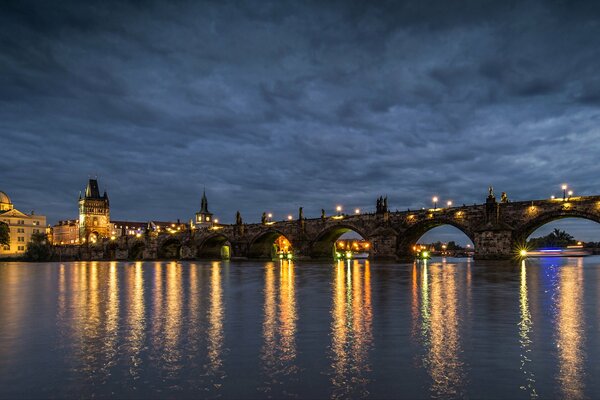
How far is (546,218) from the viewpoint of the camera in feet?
184

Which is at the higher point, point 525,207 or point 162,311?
point 525,207

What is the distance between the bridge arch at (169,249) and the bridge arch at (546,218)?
91.5 metres

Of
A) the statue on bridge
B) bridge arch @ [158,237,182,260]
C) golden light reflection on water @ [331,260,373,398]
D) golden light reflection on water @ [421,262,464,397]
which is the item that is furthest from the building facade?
golden light reflection on water @ [421,262,464,397]

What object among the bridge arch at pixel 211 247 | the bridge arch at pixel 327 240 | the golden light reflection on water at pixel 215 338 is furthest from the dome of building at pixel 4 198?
the golden light reflection on water at pixel 215 338

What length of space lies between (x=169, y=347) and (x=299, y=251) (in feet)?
262

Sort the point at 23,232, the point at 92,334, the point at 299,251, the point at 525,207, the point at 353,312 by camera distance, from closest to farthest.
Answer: the point at 92,334, the point at 353,312, the point at 525,207, the point at 299,251, the point at 23,232

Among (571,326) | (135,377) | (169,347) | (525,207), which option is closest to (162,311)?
(169,347)

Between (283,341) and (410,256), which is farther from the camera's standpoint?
(410,256)

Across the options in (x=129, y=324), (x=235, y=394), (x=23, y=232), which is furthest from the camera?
(x=23, y=232)

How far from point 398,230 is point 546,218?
22.9 metres

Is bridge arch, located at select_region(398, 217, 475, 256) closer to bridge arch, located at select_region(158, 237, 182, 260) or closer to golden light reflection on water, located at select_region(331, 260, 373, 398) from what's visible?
golden light reflection on water, located at select_region(331, 260, 373, 398)

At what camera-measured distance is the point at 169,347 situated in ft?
35.7

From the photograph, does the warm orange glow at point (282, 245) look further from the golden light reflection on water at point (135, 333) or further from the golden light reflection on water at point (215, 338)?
the golden light reflection on water at point (215, 338)

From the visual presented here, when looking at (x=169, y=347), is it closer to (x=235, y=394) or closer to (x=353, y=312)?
(x=235, y=394)
